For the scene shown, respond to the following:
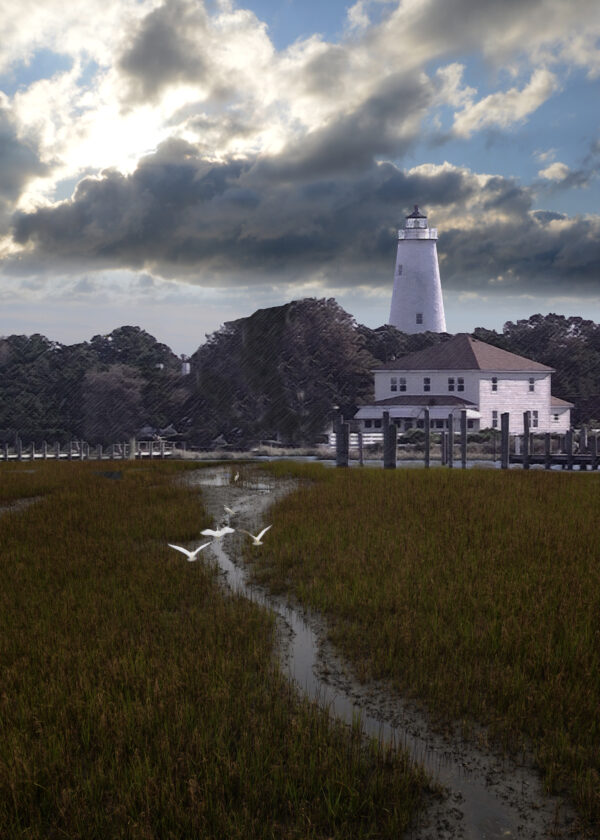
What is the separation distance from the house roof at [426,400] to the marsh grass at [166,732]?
48.2 metres

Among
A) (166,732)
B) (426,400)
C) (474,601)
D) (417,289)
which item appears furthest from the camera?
(417,289)

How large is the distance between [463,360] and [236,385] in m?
19.3

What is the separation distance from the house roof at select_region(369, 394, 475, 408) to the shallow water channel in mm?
48505

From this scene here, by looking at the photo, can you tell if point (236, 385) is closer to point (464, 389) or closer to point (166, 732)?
point (464, 389)

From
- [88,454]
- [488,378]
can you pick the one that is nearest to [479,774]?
[88,454]

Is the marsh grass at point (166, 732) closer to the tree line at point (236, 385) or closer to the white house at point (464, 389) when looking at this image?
the tree line at point (236, 385)

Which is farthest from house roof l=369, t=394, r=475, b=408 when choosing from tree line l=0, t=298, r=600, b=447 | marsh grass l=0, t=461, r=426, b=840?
marsh grass l=0, t=461, r=426, b=840

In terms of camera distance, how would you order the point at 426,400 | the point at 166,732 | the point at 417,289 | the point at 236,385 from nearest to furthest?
the point at 166,732
the point at 426,400
the point at 236,385
the point at 417,289

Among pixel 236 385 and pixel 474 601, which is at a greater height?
pixel 236 385

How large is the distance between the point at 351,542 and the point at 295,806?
8.63 m

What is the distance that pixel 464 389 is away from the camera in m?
58.9

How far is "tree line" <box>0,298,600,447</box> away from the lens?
198ft

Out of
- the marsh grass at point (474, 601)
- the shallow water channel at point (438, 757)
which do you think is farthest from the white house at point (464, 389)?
the shallow water channel at point (438, 757)

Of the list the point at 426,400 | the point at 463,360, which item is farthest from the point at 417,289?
the point at 426,400
